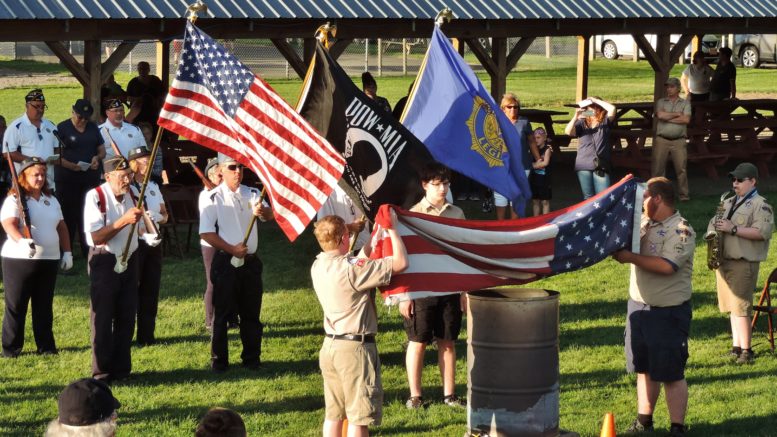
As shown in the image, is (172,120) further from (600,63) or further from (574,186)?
(600,63)

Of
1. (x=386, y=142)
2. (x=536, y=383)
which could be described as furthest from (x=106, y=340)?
(x=536, y=383)

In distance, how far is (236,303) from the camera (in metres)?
10.7

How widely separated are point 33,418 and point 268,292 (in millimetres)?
4669

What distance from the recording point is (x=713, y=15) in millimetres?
20281

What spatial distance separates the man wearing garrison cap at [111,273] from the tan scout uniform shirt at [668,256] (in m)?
3.85

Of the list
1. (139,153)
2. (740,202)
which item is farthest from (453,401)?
(139,153)

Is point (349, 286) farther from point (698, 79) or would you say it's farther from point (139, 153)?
point (698, 79)

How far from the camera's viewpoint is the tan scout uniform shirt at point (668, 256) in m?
8.59

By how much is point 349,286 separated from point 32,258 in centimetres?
415

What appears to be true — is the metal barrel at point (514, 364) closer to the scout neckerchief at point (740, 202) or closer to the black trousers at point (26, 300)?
the scout neckerchief at point (740, 202)

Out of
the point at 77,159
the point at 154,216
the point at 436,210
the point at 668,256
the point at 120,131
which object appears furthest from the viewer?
the point at 77,159

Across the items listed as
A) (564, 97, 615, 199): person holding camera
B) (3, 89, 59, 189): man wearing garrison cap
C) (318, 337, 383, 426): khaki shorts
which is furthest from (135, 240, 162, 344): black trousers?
(564, 97, 615, 199): person holding camera

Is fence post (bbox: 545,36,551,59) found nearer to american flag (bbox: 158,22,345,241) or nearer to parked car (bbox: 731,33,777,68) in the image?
parked car (bbox: 731,33,777,68)

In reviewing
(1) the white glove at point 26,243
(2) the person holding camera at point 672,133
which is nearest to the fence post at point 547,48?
(2) the person holding camera at point 672,133
